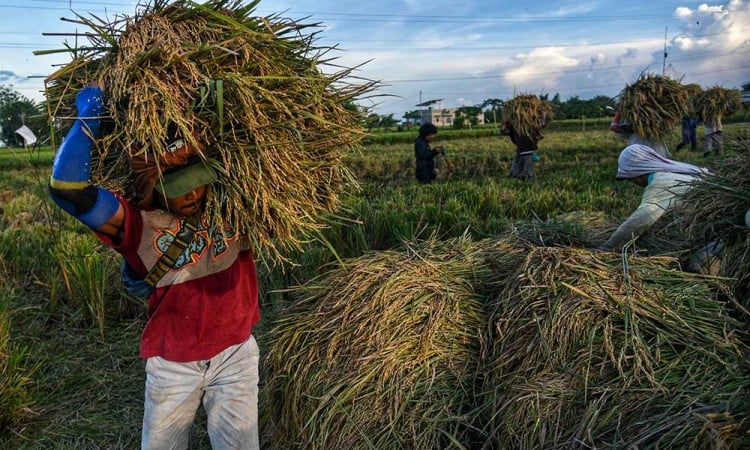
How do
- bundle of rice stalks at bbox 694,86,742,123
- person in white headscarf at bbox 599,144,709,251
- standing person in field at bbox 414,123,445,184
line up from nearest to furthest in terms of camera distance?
person in white headscarf at bbox 599,144,709,251, standing person in field at bbox 414,123,445,184, bundle of rice stalks at bbox 694,86,742,123

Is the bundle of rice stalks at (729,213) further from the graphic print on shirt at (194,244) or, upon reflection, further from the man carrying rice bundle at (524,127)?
the man carrying rice bundle at (524,127)

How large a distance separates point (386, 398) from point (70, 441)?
6.38 ft

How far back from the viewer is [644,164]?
3.67 metres

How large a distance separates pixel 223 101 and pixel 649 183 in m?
2.80

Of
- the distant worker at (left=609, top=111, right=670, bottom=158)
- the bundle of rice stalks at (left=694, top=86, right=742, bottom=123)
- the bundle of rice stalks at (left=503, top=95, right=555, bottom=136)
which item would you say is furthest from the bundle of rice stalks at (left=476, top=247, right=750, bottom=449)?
the bundle of rice stalks at (left=694, top=86, right=742, bottom=123)

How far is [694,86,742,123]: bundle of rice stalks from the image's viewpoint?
1675cm

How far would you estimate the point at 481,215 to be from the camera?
5.70 metres

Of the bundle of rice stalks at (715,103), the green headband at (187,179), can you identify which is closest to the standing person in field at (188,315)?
the green headband at (187,179)

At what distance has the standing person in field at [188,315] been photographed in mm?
2102

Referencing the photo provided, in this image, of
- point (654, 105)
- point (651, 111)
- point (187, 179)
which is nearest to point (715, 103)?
point (654, 105)

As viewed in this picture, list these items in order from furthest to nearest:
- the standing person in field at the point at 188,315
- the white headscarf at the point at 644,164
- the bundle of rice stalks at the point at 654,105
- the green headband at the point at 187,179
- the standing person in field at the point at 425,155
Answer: the standing person in field at the point at 425,155, the bundle of rice stalks at the point at 654,105, the white headscarf at the point at 644,164, the standing person in field at the point at 188,315, the green headband at the point at 187,179

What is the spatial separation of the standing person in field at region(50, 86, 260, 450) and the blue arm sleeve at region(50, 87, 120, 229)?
5 centimetres

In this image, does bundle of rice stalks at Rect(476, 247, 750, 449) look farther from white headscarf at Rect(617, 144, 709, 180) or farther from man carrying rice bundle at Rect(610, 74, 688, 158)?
man carrying rice bundle at Rect(610, 74, 688, 158)

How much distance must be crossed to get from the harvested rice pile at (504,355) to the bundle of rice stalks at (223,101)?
574mm
